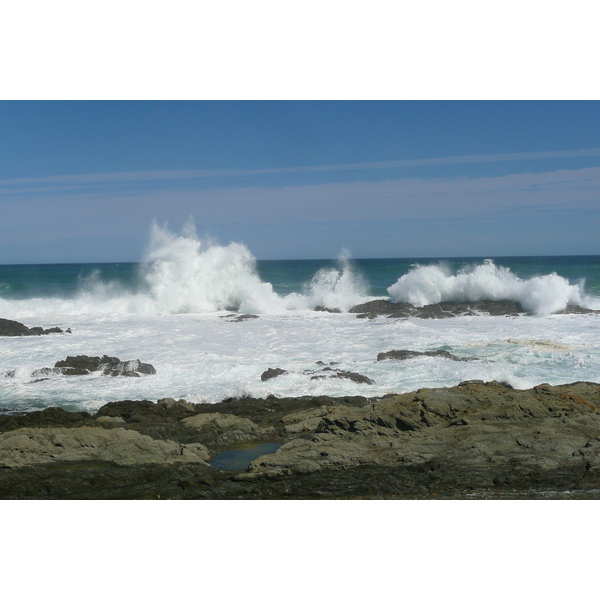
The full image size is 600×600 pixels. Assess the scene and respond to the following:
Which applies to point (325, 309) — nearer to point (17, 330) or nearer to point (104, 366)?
point (17, 330)

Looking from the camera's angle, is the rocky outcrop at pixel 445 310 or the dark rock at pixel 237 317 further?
the dark rock at pixel 237 317

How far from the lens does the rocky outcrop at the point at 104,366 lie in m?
10.4

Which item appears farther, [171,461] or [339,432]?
[339,432]

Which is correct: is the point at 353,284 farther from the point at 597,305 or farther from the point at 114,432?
the point at 114,432

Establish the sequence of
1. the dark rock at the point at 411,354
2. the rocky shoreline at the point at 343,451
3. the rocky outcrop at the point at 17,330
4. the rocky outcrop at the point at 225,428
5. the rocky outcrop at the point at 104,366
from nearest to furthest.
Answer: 1. the rocky shoreline at the point at 343,451
2. the rocky outcrop at the point at 225,428
3. the rocky outcrop at the point at 104,366
4. the dark rock at the point at 411,354
5. the rocky outcrop at the point at 17,330

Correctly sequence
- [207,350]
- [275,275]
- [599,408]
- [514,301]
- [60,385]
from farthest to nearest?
[275,275] < [514,301] < [207,350] < [60,385] < [599,408]

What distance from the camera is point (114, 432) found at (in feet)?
20.6

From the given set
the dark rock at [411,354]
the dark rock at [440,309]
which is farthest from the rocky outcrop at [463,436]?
the dark rock at [440,309]

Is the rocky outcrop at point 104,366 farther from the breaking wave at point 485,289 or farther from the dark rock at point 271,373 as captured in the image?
the breaking wave at point 485,289

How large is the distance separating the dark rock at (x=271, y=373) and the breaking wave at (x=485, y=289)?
10.1m

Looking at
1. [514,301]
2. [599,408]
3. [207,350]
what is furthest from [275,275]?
[599,408]

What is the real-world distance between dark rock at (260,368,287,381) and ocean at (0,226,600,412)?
121 mm

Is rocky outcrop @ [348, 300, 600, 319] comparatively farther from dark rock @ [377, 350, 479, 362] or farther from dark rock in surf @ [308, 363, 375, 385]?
dark rock in surf @ [308, 363, 375, 385]

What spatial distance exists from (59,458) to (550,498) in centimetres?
432
